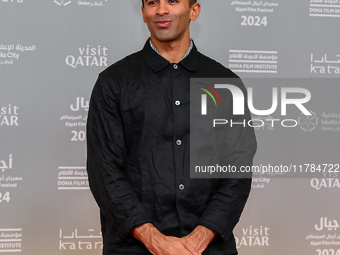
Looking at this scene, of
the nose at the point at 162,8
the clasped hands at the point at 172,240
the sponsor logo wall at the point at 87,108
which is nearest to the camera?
the clasped hands at the point at 172,240

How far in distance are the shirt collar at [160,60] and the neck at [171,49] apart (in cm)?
3

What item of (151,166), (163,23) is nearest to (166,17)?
(163,23)

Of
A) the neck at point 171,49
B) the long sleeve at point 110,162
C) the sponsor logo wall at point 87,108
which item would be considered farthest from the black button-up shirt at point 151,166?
the sponsor logo wall at point 87,108

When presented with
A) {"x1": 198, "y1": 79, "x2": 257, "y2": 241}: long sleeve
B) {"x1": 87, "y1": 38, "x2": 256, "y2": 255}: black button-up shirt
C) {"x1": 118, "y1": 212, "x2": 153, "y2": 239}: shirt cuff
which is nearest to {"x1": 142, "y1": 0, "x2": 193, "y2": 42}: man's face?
{"x1": 87, "y1": 38, "x2": 256, "y2": 255}: black button-up shirt

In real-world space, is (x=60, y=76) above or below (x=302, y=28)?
below

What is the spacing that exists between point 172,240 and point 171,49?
70cm

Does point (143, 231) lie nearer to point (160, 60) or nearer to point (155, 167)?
point (155, 167)

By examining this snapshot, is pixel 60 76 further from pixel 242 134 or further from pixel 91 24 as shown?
pixel 242 134

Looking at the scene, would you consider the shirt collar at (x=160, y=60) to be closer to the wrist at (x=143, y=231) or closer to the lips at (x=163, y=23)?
the lips at (x=163, y=23)

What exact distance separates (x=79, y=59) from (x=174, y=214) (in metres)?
1.35

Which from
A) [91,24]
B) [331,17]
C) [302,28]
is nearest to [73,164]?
[91,24]

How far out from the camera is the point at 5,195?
246 cm

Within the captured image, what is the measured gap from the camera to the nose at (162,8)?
1570mm

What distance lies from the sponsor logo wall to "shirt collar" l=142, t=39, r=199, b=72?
946 mm
